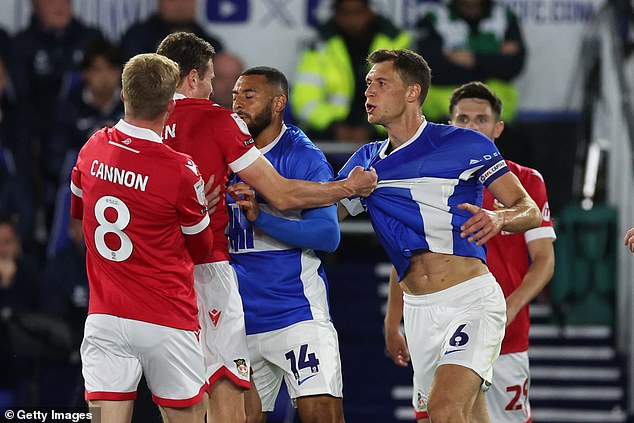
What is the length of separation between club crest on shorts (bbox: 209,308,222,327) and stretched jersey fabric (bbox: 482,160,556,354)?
1.75 meters

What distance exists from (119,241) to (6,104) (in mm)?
A: 6587

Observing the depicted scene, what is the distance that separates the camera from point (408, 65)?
6668mm

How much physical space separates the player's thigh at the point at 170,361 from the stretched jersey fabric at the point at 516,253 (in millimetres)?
2059

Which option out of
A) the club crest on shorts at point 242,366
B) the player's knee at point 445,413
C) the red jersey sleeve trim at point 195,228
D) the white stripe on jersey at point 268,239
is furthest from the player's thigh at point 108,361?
the player's knee at point 445,413

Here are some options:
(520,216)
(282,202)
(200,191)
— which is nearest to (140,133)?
(200,191)

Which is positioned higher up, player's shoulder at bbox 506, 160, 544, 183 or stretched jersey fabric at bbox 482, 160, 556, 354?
player's shoulder at bbox 506, 160, 544, 183

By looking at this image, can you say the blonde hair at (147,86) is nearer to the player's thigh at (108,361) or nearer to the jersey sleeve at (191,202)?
the jersey sleeve at (191,202)

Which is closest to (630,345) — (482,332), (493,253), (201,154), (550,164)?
(550,164)

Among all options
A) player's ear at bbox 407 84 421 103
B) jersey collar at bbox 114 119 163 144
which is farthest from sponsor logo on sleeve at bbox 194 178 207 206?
player's ear at bbox 407 84 421 103

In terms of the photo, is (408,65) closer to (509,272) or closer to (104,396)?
(509,272)

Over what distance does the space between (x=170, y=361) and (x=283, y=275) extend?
1.00 m

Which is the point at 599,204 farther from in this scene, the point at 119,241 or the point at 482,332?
the point at 119,241

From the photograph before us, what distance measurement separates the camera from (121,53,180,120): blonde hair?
577 cm

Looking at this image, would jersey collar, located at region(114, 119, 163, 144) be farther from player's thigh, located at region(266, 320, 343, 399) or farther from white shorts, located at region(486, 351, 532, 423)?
white shorts, located at region(486, 351, 532, 423)
